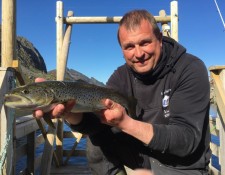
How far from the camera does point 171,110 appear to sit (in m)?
3.46

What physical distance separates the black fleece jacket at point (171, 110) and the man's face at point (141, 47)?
10 centimetres

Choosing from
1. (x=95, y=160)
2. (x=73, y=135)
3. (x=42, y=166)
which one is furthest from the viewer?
(x=73, y=135)

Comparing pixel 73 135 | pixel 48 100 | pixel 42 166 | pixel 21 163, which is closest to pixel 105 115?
pixel 48 100

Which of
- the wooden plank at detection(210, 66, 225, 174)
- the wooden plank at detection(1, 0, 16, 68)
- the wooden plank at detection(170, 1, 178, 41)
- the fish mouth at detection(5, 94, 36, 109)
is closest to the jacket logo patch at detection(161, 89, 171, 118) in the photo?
the wooden plank at detection(210, 66, 225, 174)

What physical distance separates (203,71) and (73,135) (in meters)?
6.05

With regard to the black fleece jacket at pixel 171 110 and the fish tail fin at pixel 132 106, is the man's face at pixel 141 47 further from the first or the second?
the fish tail fin at pixel 132 106

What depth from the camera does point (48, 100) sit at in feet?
9.94

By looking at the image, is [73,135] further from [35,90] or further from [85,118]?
[35,90]

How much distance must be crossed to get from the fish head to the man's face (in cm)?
108

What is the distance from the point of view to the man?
3188 millimetres

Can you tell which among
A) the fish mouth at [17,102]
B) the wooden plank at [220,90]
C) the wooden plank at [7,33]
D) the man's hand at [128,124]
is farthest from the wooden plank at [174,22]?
the fish mouth at [17,102]

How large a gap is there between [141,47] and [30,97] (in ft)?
4.46

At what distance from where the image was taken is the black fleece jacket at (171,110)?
10.7 ft

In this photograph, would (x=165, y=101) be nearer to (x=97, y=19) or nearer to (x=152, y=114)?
(x=152, y=114)
